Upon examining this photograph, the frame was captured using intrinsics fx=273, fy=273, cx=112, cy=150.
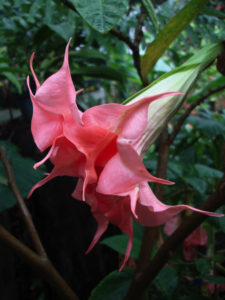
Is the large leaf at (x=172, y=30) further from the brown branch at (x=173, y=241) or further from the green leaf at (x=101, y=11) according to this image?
the brown branch at (x=173, y=241)

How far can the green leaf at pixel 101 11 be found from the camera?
28 centimetres

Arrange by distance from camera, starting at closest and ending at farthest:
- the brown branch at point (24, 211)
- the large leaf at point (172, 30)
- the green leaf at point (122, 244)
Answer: the large leaf at point (172, 30) → the brown branch at point (24, 211) → the green leaf at point (122, 244)

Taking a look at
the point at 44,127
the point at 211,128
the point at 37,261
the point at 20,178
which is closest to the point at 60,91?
the point at 44,127

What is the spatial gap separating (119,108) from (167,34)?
0.20 m

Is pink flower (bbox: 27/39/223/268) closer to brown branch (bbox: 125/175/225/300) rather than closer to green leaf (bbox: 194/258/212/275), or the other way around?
brown branch (bbox: 125/175/225/300)

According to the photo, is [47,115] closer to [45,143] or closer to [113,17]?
[45,143]

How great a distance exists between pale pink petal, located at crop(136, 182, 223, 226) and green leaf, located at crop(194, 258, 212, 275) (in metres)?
0.36

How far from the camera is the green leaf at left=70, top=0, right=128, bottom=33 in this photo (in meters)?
0.28

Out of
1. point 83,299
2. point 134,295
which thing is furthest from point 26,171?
point 83,299

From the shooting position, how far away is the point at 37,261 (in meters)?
0.43

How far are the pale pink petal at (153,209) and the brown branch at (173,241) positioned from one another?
4.5 inches

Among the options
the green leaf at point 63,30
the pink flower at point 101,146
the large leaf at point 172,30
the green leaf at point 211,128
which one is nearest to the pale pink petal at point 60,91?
the pink flower at point 101,146

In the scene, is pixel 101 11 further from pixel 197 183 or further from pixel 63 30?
pixel 197 183

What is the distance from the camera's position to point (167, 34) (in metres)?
0.36
